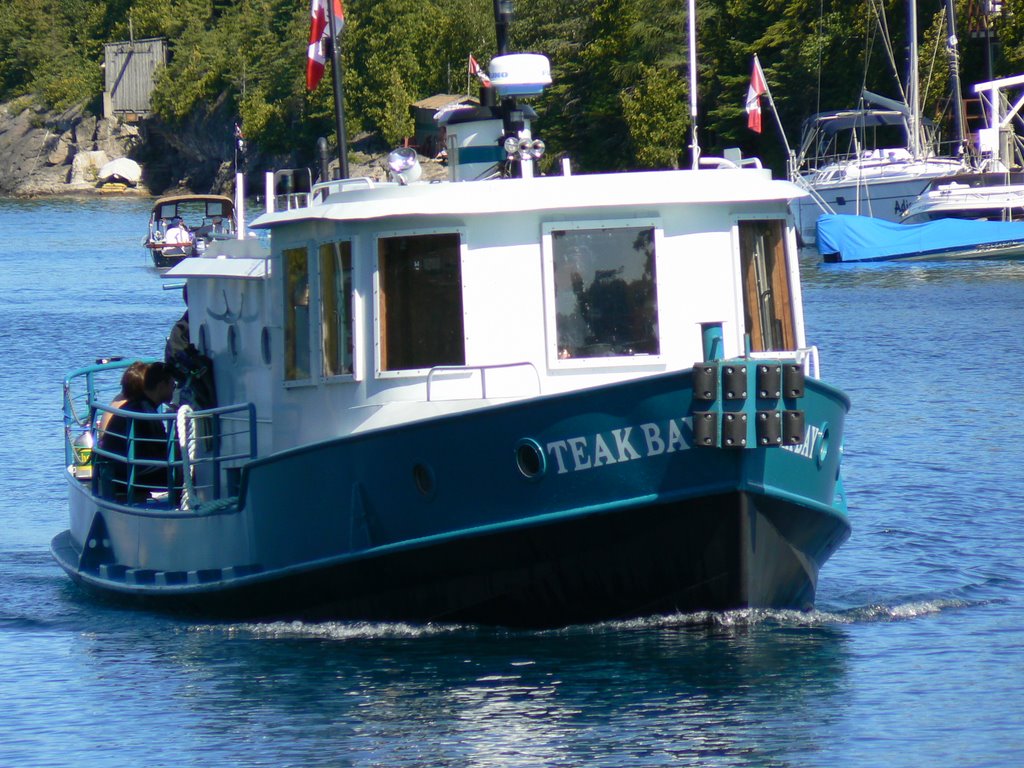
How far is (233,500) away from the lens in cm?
1225

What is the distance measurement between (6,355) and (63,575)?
16844mm

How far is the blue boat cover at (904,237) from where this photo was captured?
4675 centimetres

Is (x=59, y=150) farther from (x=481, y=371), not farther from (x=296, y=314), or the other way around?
(x=481, y=371)

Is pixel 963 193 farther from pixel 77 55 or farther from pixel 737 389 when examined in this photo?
pixel 77 55

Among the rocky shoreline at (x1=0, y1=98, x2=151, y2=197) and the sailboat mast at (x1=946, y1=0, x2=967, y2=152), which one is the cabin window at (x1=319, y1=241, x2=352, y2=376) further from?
the rocky shoreline at (x1=0, y1=98, x2=151, y2=197)

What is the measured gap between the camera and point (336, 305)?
11.3 meters

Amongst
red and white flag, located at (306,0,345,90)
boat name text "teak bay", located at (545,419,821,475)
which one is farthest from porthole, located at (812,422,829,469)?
red and white flag, located at (306,0,345,90)

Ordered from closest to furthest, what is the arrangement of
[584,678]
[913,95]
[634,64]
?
[584,678]
[913,95]
[634,64]

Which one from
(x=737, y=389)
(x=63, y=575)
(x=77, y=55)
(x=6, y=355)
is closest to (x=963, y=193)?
(x=6, y=355)

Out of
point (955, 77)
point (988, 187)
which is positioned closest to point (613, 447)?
point (988, 187)

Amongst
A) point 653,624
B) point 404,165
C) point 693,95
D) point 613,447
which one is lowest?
point 653,624

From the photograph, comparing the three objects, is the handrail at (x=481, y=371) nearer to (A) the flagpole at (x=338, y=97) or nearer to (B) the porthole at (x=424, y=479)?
(B) the porthole at (x=424, y=479)

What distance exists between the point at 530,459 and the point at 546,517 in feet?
1.22

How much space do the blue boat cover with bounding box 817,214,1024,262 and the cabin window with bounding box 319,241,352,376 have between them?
3719 centimetres
